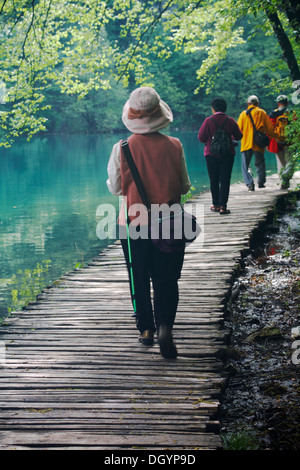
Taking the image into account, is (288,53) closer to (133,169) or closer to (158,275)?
(133,169)

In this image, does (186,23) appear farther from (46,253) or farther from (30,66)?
(46,253)

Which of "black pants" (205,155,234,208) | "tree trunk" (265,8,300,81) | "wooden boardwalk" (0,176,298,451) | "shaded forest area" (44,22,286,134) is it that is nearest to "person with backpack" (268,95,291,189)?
"tree trunk" (265,8,300,81)

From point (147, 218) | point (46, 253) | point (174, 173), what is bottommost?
point (46, 253)

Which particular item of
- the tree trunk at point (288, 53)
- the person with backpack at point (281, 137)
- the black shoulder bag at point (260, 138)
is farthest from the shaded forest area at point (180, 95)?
the tree trunk at point (288, 53)

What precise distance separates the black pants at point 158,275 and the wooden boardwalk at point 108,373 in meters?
0.41

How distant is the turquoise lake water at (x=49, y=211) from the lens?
10.9 meters

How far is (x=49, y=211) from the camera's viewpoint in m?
17.2

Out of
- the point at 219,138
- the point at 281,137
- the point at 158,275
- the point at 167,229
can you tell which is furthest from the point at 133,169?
the point at 281,137

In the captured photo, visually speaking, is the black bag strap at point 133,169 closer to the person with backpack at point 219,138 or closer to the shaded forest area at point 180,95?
the person with backpack at point 219,138

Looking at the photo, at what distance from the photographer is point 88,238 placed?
1348 centimetres

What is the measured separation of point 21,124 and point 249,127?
498 cm

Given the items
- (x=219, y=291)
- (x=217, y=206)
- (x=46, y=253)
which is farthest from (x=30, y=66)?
(x=219, y=291)

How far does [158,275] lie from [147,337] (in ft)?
2.08

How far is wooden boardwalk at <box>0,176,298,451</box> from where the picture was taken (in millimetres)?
3199
